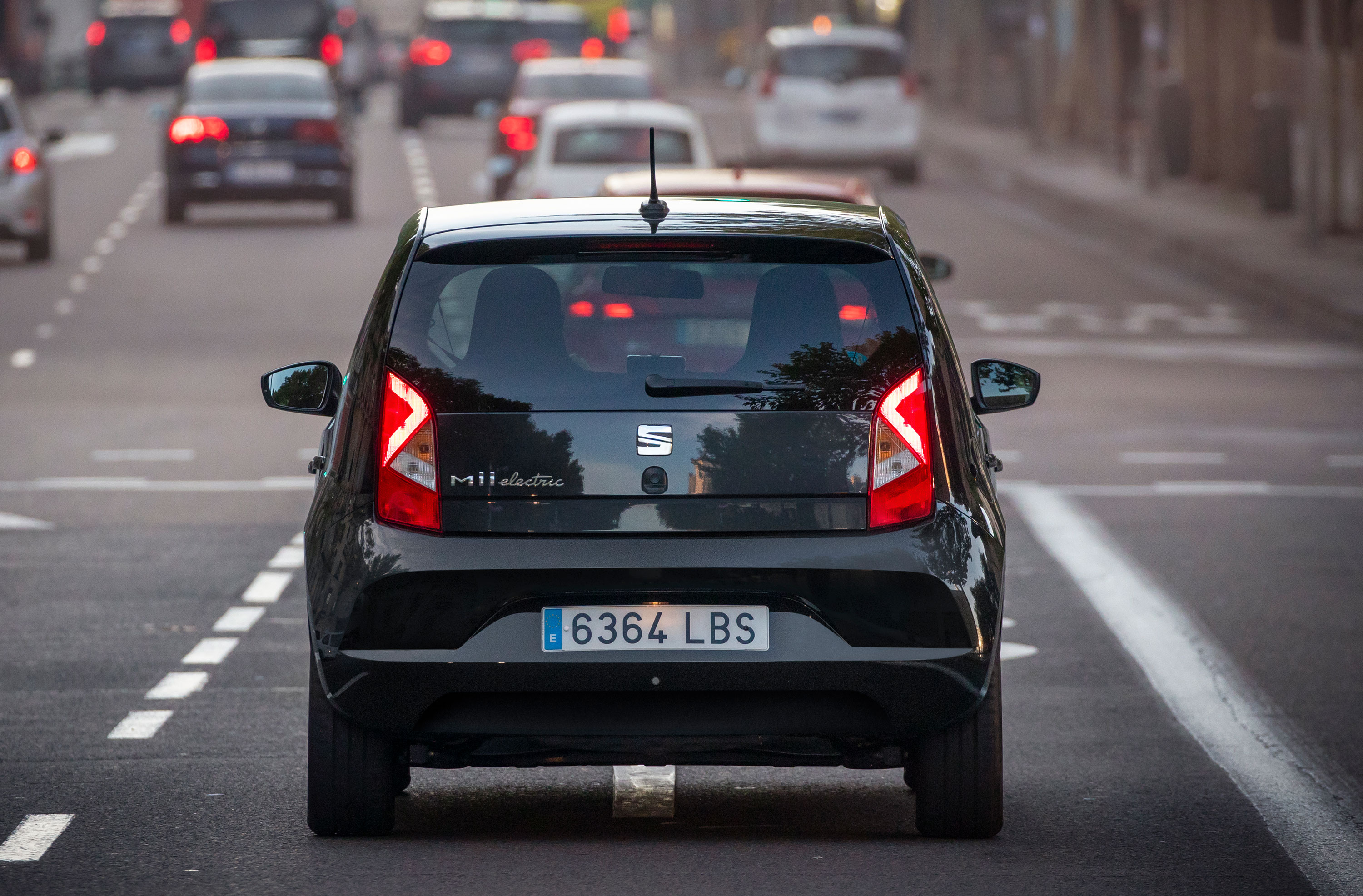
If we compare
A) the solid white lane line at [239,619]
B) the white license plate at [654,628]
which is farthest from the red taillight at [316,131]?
the white license plate at [654,628]

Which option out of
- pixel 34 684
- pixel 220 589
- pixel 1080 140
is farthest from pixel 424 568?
pixel 1080 140

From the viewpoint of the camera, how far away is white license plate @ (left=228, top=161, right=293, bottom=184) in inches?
1177

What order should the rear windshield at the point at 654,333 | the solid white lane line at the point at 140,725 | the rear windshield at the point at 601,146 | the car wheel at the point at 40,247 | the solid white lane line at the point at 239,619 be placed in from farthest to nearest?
the car wheel at the point at 40,247
the rear windshield at the point at 601,146
the solid white lane line at the point at 239,619
the solid white lane line at the point at 140,725
the rear windshield at the point at 654,333

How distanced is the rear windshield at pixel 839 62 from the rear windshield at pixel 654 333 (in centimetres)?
3085

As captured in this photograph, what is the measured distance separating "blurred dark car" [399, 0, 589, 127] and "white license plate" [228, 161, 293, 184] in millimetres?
17231

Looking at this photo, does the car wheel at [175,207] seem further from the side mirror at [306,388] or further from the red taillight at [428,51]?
the side mirror at [306,388]

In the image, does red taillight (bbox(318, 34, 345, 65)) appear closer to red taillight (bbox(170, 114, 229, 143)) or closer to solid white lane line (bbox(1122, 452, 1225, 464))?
red taillight (bbox(170, 114, 229, 143))

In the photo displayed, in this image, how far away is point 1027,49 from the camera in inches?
1956

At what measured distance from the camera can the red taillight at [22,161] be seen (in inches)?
1006

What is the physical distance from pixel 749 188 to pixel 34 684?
5.71m

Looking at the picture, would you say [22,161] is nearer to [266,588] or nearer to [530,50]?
[266,588]

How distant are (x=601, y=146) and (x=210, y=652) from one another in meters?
13.9

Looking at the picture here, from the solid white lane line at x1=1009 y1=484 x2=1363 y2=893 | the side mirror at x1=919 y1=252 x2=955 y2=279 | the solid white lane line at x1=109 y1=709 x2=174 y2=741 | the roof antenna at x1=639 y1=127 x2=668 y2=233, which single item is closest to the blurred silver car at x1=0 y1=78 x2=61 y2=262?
the side mirror at x1=919 y1=252 x2=955 y2=279

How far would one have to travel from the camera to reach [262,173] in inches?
1181
